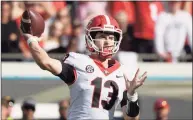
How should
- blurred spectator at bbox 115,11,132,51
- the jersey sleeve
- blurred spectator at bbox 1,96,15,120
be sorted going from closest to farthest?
the jersey sleeve
blurred spectator at bbox 1,96,15,120
blurred spectator at bbox 115,11,132,51

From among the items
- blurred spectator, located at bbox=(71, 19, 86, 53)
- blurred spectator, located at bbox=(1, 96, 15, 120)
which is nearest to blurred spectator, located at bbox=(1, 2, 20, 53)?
blurred spectator, located at bbox=(71, 19, 86, 53)

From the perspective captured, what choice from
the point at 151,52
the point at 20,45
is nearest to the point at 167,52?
the point at 151,52

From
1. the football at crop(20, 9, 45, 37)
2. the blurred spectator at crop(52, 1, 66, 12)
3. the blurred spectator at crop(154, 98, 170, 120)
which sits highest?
the blurred spectator at crop(52, 1, 66, 12)

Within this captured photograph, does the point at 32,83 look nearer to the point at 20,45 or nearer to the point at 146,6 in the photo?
the point at 20,45

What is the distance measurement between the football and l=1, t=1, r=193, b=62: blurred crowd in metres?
4.71

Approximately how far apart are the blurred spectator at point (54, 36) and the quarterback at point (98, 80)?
4807 millimetres

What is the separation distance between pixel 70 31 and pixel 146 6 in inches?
47.1

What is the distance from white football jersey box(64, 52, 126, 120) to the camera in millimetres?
5301

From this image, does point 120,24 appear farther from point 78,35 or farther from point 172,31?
point 172,31

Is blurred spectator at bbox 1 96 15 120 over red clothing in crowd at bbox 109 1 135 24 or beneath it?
beneath

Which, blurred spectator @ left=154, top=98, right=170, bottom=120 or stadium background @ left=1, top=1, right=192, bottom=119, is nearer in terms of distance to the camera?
blurred spectator @ left=154, top=98, right=170, bottom=120

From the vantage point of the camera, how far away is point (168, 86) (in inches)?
417

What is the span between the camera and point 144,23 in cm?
1034

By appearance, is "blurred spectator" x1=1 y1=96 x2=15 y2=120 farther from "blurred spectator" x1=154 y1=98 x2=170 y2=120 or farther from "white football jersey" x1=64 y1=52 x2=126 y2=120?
"white football jersey" x1=64 y1=52 x2=126 y2=120
